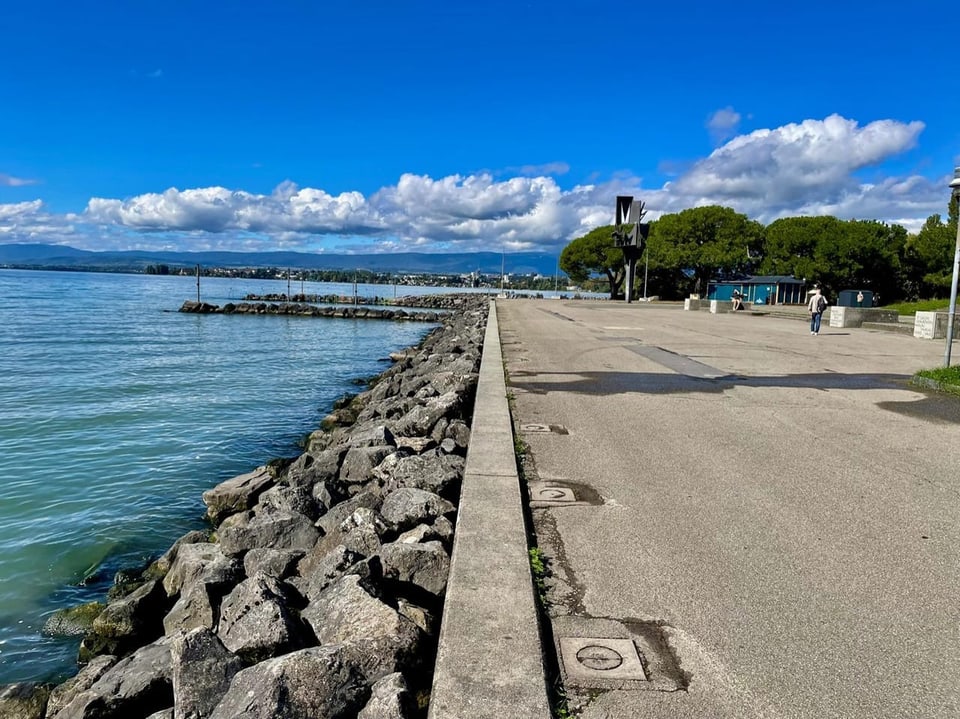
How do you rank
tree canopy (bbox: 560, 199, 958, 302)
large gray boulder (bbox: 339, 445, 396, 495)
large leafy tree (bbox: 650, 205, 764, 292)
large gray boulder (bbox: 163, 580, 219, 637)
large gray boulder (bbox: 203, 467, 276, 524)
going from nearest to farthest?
1. large gray boulder (bbox: 163, 580, 219, 637)
2. large gray boulder (bbox: 339, 445, 396, 495)
3. large gray boulder (bbox: 203, 467, 276, 524)
4. tree canopy (bbox: 560, 199, 958, 302)
5. large leafy tree (bbox: 650, 205, 764, 292)

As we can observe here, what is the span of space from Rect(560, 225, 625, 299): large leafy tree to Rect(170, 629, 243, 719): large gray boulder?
74.4 metres

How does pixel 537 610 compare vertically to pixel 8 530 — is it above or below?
above

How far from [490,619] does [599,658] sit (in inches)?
17.8

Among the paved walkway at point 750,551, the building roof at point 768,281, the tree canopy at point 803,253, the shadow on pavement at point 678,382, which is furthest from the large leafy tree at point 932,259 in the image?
the paved walkway at point 750,551

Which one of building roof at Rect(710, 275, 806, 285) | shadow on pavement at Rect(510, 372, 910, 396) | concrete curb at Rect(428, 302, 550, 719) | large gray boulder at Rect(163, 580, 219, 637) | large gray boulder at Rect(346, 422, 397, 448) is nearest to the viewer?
concrete curb at Rect(428, 302, 550, 719)

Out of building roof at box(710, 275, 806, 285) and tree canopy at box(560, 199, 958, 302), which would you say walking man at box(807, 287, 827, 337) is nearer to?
tree canopy at box(560, 199, 958, 302)

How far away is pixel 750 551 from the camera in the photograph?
12.3 ft

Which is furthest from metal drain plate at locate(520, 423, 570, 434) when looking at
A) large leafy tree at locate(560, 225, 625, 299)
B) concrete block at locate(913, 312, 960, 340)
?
large leafy tree at locate(560, 225, 625, 299)

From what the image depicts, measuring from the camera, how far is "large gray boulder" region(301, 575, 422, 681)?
2771mm

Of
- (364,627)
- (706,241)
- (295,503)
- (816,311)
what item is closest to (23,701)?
(295,503)

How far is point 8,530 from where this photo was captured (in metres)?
7.52

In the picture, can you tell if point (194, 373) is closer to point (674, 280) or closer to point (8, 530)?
point (8, 530)

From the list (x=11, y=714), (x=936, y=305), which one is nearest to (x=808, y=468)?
(x=11, y=714)

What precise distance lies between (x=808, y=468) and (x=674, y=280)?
2776 inches
